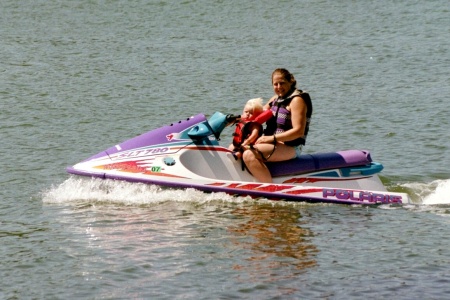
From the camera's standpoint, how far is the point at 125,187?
13555 millimetres

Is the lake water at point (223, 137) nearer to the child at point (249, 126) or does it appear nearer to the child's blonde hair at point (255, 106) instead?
the child at point (249, 126)

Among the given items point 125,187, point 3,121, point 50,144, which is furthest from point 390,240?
point 3,121

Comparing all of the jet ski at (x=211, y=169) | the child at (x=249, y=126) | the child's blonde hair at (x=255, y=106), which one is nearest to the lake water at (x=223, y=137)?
the jet ski at (x=211, y=169)

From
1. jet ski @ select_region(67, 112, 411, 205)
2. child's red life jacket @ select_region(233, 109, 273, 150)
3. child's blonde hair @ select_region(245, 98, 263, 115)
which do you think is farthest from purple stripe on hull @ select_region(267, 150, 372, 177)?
child's blonde hair @ select_region(245, 98, 263, 115)

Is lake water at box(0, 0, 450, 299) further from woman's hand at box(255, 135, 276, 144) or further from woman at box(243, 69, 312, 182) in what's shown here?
woman's hand at box(255, 135, 276, 144)

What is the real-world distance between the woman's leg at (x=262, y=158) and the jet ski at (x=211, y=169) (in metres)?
0.12

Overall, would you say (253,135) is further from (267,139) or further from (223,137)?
(223,137)

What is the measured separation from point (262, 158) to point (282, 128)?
0.46m

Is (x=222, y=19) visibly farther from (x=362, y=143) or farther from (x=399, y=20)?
(x=362, y=143)

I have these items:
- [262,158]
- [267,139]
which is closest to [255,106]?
[267,139]

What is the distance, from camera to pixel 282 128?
13734 millimetres

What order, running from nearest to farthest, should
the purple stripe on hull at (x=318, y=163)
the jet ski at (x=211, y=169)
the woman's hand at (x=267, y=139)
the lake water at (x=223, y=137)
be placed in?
the lake water at (x=223, y=137) < the jet ski at (x=211, y=169) < the woman's hand at (x=267, y=139) < the purple stripe on hull at (x=318, y=163)

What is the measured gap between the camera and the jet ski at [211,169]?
13.5 meters

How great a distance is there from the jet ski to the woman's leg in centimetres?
12
